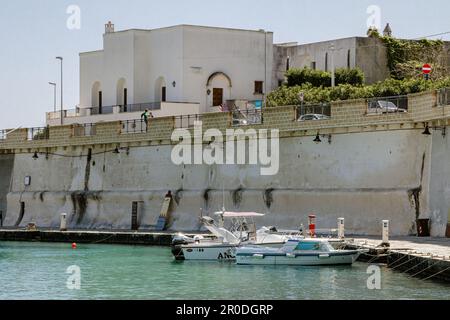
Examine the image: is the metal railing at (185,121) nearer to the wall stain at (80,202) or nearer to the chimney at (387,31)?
the wall stain at (80,202)

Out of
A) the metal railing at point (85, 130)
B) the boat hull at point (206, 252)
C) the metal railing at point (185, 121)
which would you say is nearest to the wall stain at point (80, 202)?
the metal railing at point (85, 130)

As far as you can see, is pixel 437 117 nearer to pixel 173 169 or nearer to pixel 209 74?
pixel 173 169

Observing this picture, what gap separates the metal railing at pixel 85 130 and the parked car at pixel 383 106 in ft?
67.3

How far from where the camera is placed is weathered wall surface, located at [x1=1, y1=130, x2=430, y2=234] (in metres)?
56.6

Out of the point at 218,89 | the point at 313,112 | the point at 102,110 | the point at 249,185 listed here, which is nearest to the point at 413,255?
the point at 313,112

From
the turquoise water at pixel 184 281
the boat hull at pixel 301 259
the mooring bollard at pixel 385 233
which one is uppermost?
the mooring bollard at pixel 385 233

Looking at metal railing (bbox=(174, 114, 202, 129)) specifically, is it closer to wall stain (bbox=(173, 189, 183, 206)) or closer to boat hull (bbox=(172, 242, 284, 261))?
wall stain (bbox=(173, 189, 183, 206))

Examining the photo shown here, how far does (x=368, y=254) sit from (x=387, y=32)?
121 ft

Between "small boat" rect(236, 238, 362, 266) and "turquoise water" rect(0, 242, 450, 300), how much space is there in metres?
0.44

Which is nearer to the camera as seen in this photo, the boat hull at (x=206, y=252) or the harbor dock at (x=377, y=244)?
the harbor dock at (x=377, y=244)

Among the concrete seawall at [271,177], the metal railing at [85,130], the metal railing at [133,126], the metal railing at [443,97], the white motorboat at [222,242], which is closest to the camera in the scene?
the white motorboat at [222,242]

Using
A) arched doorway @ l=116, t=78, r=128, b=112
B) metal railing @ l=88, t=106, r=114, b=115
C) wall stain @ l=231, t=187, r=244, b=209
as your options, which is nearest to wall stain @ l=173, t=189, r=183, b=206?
wall stain @ l=231, t=187, r=244, b=209

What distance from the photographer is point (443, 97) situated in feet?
177

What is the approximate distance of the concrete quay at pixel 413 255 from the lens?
144 ft
